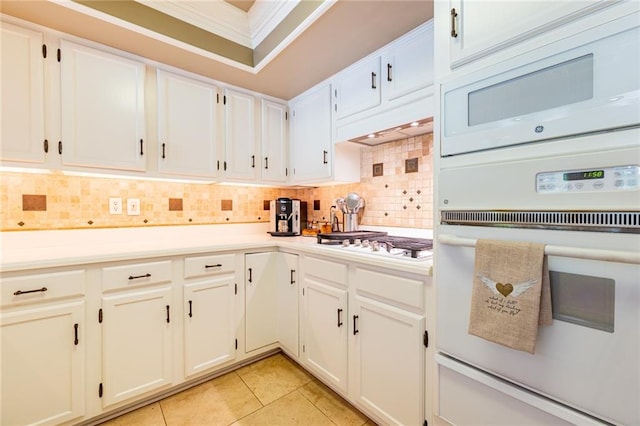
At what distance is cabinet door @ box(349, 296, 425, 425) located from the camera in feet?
3.92

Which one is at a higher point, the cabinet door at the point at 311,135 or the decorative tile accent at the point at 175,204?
the cabinet door at the point at 311,135

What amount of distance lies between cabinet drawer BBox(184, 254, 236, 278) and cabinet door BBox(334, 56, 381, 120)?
1.27 metres

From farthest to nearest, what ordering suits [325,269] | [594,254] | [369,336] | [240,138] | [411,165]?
[240,138], [411,165], [325,269], [369,336], [594,254]

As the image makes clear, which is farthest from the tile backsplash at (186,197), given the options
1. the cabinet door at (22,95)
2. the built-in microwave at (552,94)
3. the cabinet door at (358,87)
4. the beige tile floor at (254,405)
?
the beige tile floor at (254,405)

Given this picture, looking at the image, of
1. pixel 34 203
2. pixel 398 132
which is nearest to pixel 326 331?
pixel 398 132

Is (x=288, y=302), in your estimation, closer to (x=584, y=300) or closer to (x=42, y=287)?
(x=42, y=287)

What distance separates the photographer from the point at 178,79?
77.2 inches

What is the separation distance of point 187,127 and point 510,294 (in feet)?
6.90

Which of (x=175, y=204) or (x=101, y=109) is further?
(x=175, y=204)

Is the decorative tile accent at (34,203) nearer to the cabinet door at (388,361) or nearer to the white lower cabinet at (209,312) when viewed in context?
the white lower cabinet at (209,312)

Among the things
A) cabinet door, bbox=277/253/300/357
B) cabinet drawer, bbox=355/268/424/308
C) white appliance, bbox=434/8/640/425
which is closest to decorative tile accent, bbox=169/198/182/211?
cabinet door, bbox=277/253/300/357

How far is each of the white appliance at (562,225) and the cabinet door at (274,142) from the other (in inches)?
66.7

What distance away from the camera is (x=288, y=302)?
6.57 feet

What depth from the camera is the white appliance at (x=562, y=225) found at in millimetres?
674
